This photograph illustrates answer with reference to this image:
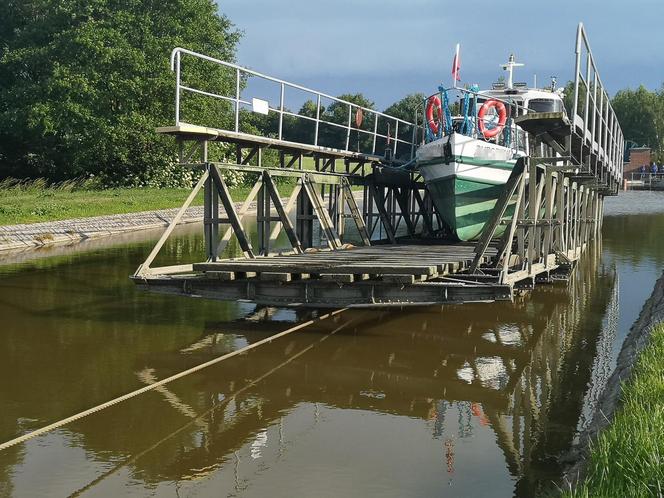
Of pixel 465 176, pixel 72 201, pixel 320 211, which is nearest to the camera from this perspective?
pixel 320 211

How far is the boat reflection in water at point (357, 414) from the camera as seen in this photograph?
5.71 metres

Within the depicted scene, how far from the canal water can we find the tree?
995 inches

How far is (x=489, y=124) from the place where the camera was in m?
17.4

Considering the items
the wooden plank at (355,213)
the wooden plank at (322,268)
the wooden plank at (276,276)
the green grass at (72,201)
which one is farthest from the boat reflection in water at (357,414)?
the green grass at (72,201)

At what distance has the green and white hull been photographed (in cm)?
1562

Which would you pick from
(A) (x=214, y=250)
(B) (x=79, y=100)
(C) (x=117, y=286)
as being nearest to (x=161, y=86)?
(B) (x=79, y=100)

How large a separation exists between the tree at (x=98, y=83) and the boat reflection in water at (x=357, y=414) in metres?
29.6

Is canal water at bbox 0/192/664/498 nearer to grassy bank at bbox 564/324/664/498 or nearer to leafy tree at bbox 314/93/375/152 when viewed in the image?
grassy bank at bbox 564/324/664/498

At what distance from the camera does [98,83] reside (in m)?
37.9

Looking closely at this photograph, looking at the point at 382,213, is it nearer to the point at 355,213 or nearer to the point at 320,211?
the point at 355,213

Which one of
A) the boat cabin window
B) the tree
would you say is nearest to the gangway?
the boat cabin window

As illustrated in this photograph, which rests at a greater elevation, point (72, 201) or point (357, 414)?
point (72, 201)

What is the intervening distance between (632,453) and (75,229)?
24847 mm

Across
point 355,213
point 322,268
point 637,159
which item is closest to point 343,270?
point 322,268
